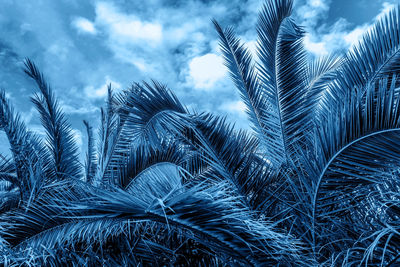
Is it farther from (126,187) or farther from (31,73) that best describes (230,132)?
(31,73)

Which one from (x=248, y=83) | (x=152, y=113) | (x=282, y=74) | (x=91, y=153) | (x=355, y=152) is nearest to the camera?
(x=355, y=152)

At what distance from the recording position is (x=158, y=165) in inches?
161

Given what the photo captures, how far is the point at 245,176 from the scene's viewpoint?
3.42 meters

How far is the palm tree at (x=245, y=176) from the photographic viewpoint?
193cm

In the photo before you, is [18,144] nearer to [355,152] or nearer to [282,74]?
[282,74]

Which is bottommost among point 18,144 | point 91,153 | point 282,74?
point 18,144

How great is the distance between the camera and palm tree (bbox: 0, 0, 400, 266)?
1.93 m

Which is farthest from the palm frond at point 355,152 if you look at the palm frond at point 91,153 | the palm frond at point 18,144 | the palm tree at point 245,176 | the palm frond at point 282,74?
the palm frond at point 91,153

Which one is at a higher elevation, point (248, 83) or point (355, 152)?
point (248, 83)

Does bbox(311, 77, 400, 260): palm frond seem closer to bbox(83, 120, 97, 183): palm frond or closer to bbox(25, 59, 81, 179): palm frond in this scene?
bbox(25, 59, 81, 179): palm frond

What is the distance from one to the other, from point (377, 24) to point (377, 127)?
1.89 metres

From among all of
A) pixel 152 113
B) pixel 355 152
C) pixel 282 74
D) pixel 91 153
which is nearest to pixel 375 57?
pixel 282 74

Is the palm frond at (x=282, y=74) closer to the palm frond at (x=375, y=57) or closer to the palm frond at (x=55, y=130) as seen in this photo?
the palm frond at (x=375, y=57)

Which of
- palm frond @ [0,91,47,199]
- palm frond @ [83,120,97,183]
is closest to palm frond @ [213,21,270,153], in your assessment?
palm frond @ [0,91,47,199]
